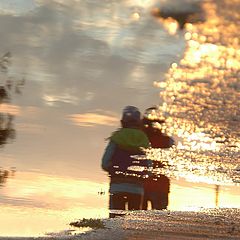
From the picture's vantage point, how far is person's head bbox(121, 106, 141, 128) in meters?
11.7

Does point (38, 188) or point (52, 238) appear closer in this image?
point (52, 238)

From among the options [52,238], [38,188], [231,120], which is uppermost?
[231,120]

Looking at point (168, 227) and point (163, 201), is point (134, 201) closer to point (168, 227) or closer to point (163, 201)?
point (163, 201)

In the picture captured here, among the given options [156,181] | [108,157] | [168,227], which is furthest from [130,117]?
[168,227]

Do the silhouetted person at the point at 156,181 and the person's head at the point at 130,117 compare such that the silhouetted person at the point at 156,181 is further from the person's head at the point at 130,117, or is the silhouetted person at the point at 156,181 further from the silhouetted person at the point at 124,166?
the person's head at the point at 130,117

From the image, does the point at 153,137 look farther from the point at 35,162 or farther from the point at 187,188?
the point at 35,162

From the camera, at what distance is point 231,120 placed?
23859mm

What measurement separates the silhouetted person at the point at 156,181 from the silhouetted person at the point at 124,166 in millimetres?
388

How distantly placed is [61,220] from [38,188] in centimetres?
585

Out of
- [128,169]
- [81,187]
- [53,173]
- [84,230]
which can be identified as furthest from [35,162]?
[84,230]

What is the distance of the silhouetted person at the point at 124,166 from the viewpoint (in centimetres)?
1138

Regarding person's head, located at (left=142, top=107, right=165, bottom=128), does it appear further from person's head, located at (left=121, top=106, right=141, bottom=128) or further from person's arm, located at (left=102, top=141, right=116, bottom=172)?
person's arm, located at (left=102, top=141, right=116, bottom=172)

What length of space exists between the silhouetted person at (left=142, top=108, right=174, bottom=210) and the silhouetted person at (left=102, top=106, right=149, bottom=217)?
0.39 meters

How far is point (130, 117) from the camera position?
11.8 meters
